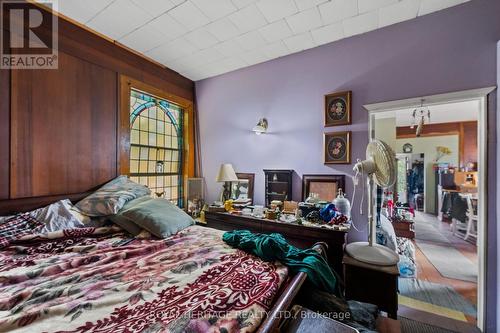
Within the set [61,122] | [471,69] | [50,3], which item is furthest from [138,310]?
[471,69]

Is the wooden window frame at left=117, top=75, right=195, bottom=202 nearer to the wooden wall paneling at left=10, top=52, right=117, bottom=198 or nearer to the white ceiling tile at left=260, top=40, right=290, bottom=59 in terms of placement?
the wooden wall paneling at left=10, top=52, right=117, bottom=198

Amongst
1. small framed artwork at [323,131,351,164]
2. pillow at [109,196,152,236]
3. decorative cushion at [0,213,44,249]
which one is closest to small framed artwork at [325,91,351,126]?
small framed artwork at [323,131,351,164]

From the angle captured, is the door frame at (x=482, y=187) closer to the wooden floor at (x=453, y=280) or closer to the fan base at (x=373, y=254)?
the wooden floor at (x=453, y=280)

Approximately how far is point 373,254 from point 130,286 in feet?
5.51

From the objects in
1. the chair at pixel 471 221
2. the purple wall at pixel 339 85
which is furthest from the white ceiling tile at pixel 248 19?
the chair at pixel 471 221

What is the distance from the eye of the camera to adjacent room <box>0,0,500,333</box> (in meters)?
1.03

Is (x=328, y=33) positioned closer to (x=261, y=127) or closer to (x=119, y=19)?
(x=261, y=127)

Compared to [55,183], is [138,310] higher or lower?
lower

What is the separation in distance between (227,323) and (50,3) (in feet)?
9.68

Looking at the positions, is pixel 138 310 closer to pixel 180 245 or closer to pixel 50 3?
pixel 180 245

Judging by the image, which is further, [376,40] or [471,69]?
[376,40]

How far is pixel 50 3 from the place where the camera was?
1.94 meters

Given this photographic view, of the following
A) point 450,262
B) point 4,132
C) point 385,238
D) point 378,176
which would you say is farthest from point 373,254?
point 4,132

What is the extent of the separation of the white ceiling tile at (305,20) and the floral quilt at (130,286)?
2220mm
